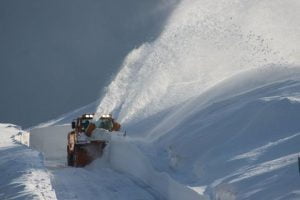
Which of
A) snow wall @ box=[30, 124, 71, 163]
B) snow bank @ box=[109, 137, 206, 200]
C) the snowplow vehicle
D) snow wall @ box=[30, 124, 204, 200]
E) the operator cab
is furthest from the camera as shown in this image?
snow wall @ box=[30, 124, 71, 163]

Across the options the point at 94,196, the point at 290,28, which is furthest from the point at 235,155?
the point at 290,28

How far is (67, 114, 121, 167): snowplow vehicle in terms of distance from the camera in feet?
61.8

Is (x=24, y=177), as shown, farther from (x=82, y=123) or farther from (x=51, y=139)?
(x=51, y=139)

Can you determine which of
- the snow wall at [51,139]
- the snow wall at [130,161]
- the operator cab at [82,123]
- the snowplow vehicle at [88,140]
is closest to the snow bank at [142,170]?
the snow wall at [130,161]

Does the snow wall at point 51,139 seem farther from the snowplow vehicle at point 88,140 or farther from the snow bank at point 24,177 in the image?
the snow bank at point 24,177

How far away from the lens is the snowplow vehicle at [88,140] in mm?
18844

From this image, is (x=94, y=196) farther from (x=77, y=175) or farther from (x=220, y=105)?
(x=220, y=105)

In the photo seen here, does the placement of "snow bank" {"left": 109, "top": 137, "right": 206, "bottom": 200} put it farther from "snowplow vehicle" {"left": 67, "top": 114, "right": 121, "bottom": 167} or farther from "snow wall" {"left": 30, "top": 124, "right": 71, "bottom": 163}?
"snow wall" {"left": 30, "top": 124, "right": 71, "bottom": 163}

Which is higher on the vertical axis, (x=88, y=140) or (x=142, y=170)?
(x=88, y=140)

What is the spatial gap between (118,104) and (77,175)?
12.4m

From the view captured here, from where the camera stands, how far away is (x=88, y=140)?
19.5 metres

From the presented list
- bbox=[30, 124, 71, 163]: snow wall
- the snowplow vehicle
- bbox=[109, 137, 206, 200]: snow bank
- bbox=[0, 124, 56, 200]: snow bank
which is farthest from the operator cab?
bbox=[30, 124, 71, 163]: snow wall

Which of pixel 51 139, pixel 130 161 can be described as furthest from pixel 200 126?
pixel 51 139

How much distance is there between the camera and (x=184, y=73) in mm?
28531
